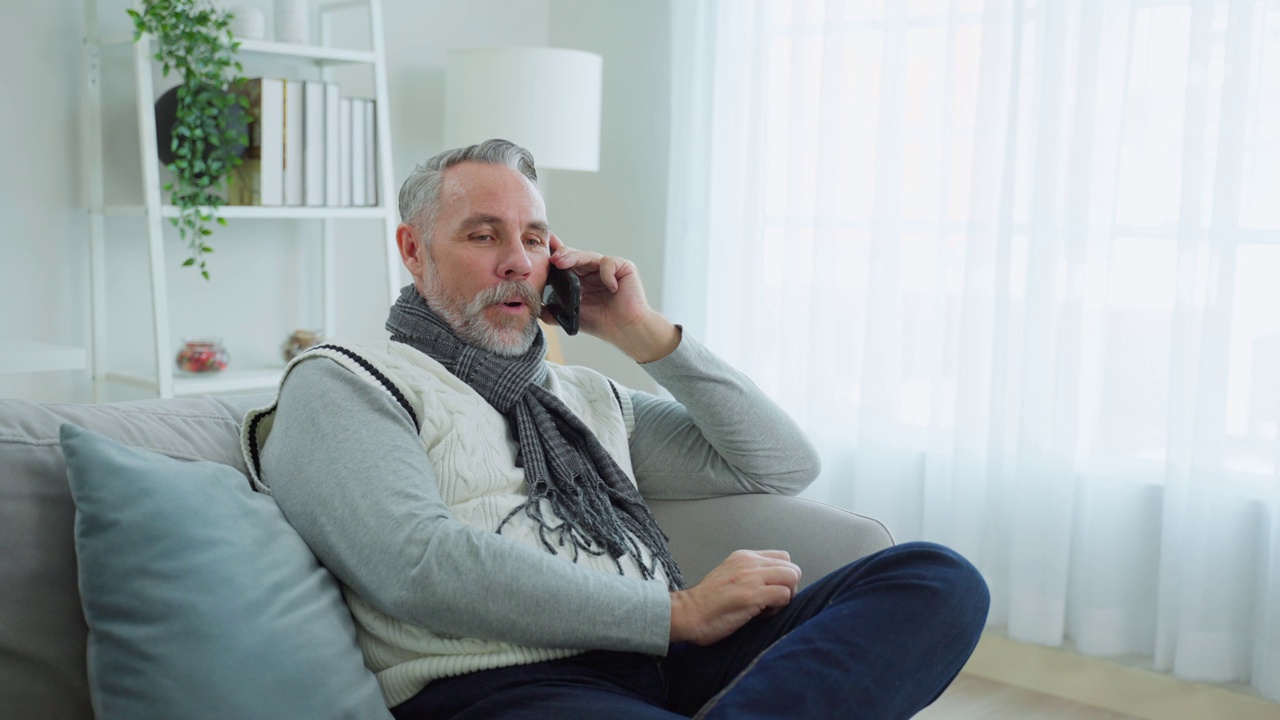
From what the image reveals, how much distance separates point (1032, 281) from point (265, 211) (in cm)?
178

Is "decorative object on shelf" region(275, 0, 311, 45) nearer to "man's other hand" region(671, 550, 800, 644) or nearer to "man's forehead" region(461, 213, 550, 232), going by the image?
"man's forehead" region(461, 213, 550, 232)

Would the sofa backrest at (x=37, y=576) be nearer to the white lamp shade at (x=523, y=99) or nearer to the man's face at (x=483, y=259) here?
the man's face at (x=483, y=259)

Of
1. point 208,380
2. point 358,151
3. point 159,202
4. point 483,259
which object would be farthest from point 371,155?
point 483,259

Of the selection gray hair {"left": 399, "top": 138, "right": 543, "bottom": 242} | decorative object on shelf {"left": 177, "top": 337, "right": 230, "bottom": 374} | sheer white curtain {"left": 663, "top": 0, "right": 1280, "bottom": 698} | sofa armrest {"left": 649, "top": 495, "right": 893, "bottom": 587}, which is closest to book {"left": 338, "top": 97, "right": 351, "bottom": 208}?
decorative object on shelf {"left": 177, "top": 337, "right": 230, "bottom": 374}

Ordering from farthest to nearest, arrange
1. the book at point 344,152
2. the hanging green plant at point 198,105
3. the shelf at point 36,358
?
the book at point 344,152 → the hanging green plant at point 198,105 → the shelf at point 36,358

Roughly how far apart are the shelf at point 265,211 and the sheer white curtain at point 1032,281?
92 centimetres

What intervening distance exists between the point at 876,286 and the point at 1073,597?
0.86 metres

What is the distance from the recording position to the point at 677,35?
10.6ft

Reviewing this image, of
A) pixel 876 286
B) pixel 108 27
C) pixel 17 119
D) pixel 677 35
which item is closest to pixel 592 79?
pixel 677 35

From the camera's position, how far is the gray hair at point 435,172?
1.74m

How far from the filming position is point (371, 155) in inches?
117

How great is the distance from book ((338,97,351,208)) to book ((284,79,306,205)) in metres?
0.11

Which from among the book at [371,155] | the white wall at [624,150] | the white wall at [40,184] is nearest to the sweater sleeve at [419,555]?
the white wall at [40,184]

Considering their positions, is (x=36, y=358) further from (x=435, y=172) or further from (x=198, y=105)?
(x=435, y=172)
